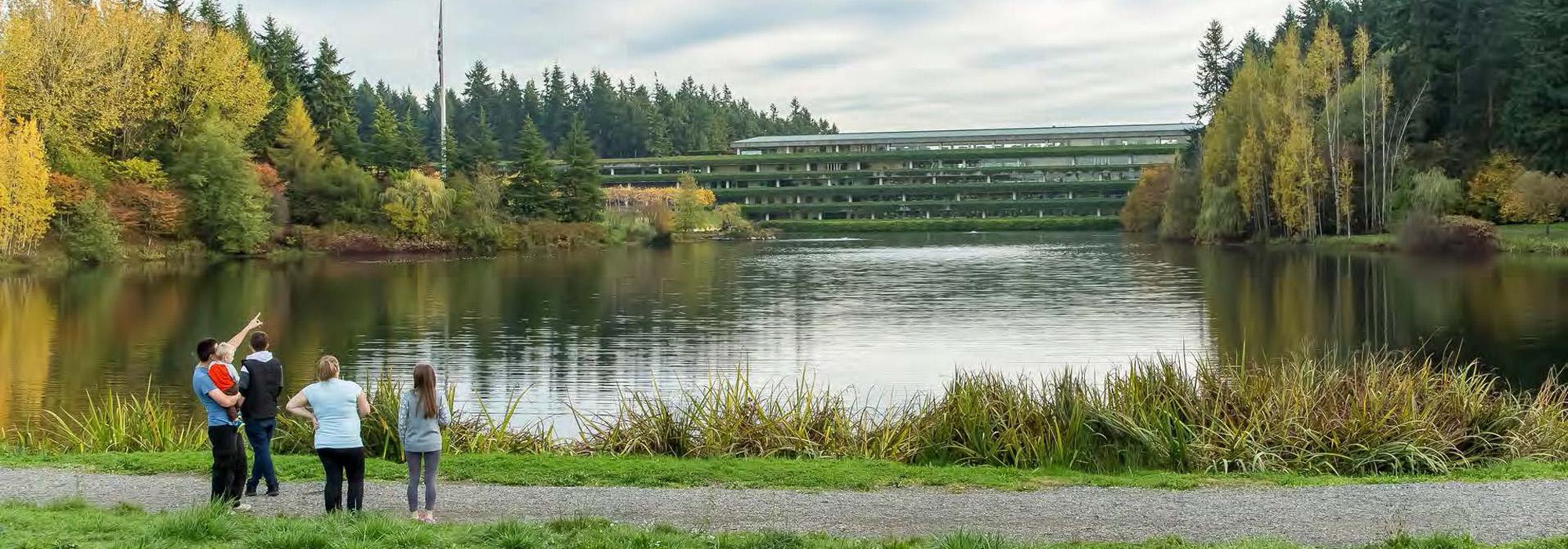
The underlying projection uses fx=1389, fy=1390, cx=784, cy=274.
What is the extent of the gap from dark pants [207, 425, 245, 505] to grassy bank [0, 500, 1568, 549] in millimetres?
1455

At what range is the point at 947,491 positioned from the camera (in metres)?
11.4

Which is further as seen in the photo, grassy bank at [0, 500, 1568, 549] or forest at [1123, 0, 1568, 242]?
forest at [1123, 0, 1568, 242]

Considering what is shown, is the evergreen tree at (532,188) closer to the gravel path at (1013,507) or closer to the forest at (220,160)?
the forest at (220,160)

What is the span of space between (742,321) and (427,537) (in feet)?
83.6

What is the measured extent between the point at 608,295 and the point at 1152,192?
249ft

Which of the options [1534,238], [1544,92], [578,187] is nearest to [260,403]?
[1544,92]

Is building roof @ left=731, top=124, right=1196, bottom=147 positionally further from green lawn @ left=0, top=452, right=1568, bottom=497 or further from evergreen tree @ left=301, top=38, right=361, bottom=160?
green lawn @ left=0, top=452, right=1568, bottom=497

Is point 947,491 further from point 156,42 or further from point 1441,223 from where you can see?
point 156,42

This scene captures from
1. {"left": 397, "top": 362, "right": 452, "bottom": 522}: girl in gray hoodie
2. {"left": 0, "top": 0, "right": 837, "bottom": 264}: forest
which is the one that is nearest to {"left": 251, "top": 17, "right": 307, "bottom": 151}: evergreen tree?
{"left": 0, "top": 0, "right": 837, "bottom": 264}: forest

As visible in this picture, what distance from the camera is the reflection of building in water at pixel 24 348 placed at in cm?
2052

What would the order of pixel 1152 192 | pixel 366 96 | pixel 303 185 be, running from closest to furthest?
1. pixel 303 185
2. pixel 1152 192
3. pixel 366 96

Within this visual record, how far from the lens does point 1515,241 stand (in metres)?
57.6

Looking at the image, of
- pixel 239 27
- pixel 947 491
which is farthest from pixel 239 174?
pixel 947 491

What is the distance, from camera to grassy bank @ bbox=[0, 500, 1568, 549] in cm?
838
